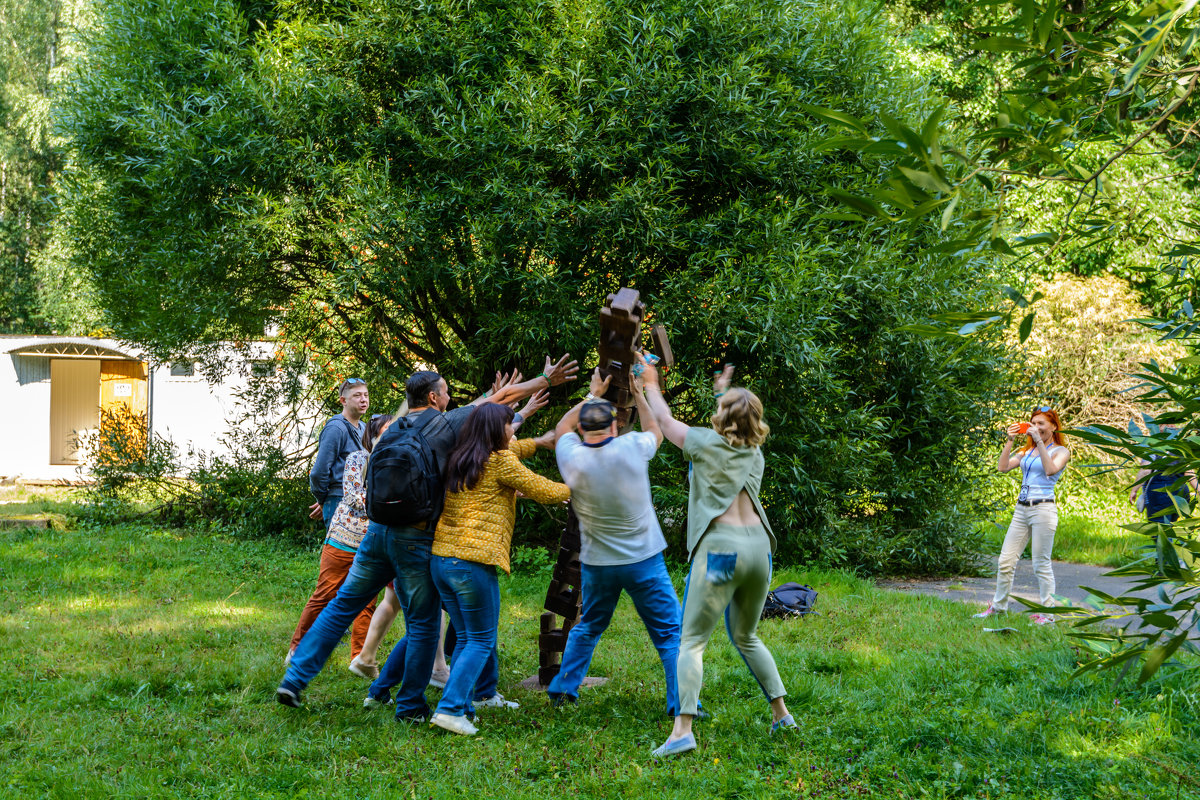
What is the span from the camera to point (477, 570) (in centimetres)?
532

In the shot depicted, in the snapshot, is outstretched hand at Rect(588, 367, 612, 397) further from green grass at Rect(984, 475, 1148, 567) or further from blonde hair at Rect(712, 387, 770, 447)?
green grass at Rect(984, 475, 1148, 567)

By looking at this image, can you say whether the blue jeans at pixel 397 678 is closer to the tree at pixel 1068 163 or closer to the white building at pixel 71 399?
the tree at pixel 1068 163

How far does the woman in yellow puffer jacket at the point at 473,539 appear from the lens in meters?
5.30

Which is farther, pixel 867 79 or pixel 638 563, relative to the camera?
pixel 867 79

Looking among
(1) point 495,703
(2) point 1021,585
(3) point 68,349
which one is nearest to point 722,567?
(1) point 495,703

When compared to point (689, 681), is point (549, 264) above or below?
above

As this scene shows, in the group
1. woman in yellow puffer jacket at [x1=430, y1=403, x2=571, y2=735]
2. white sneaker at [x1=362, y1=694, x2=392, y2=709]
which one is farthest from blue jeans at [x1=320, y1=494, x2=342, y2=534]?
woman in yellow puffer jacket at [x1=430, y1=403, x2=571, y2=735]

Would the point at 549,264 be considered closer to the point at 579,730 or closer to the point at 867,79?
the point at 867,79

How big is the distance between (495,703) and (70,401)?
24019mm

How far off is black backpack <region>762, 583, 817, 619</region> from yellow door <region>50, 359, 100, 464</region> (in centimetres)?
2223

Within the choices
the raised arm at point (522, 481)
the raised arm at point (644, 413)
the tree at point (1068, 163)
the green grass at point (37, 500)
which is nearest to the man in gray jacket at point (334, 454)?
the raised arm at point (522, 481)

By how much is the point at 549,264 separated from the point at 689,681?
19.1ft

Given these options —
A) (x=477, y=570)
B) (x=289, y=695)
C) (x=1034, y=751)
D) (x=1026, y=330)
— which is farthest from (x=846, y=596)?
(x=1026, y=330)

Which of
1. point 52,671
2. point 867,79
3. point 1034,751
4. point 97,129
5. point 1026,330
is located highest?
point 867,79
